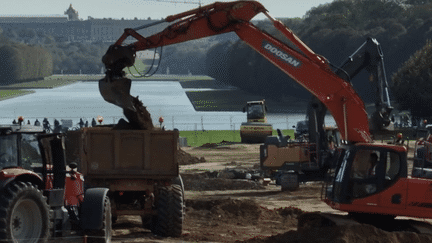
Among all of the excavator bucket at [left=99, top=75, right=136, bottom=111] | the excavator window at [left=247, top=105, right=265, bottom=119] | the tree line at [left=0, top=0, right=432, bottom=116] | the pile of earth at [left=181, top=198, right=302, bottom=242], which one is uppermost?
the tree line at [left=0, top=0, right=432, bottom=116]

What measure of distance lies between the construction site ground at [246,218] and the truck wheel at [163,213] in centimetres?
21

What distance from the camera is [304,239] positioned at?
1689cm

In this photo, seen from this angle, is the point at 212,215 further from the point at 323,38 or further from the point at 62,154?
the point at 323,38

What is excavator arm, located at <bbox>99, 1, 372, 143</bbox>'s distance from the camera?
1048 inches

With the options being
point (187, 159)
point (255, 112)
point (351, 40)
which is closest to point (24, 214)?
point (187, 159)

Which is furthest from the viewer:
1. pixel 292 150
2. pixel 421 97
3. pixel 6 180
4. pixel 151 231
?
pixel 421 97

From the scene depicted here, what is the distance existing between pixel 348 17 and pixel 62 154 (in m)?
144

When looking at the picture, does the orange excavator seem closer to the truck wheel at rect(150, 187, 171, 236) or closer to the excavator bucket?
the excavator bucket

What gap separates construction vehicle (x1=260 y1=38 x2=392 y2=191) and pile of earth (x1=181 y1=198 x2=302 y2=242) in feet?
17.1

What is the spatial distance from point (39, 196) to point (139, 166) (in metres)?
5.59

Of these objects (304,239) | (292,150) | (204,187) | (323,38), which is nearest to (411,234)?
(304,239)

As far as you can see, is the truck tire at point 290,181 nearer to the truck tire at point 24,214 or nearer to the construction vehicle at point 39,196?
the construction vehicle at point 39,196

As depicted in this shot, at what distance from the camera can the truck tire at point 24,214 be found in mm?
13516

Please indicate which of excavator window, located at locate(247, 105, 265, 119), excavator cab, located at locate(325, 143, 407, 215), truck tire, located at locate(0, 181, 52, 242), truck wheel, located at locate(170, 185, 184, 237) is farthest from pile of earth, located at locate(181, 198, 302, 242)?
excavator window, located at locate(247, 105, 265, 119)
